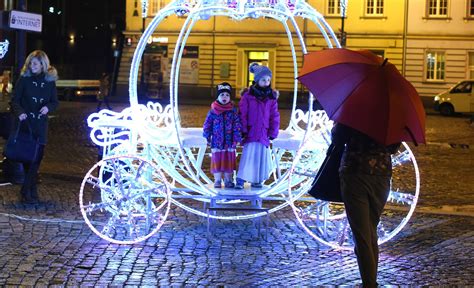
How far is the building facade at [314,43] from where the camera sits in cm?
4284

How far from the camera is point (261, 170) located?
8.13 meters

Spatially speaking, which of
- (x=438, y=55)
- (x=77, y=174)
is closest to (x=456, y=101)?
(x=438, y=55)

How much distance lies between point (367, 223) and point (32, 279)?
285cm

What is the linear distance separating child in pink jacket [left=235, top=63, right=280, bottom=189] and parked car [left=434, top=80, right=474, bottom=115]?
2930 centimetres

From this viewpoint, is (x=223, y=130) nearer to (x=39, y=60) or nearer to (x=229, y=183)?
(x=229, y=183)

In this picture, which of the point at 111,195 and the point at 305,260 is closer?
the point at 305,260

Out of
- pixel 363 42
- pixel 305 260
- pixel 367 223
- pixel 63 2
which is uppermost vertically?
pixel 63 2

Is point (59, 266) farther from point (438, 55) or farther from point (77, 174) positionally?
point (438, 55)

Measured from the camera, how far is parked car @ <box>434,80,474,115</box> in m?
35.2

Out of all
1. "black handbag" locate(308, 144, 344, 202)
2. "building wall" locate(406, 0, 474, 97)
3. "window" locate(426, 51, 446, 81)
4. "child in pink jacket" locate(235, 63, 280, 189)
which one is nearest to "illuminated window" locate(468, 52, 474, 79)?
"building wall" locate(406, 0, 474, 97)

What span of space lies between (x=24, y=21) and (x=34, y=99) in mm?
2177

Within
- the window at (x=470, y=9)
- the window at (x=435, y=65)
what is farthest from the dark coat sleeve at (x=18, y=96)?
the window at (x=470, y=9)

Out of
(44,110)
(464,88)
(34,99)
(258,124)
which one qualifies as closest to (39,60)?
(34,99)

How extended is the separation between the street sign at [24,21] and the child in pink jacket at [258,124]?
452cm
